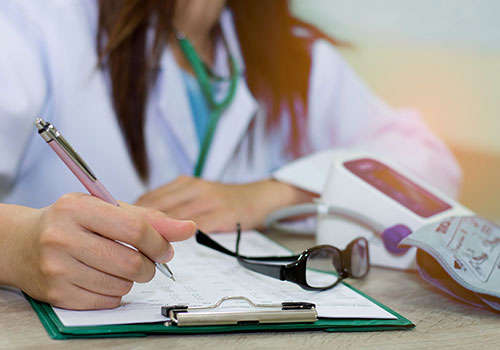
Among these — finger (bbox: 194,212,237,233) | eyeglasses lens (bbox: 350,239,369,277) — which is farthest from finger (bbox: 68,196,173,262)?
finger (bbox: 194,212,237,233)

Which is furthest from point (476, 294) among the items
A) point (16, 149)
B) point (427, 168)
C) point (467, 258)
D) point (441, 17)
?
point (441, 17)

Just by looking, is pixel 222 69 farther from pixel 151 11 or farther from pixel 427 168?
pixel 427 168

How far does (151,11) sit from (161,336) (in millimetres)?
703

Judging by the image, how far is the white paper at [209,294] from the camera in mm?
433

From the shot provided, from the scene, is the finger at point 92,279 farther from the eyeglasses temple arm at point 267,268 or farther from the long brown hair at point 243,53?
the long brown hair at point 243,53

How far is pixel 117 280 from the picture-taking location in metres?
0.44

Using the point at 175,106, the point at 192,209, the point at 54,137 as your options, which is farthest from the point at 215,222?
the point at 54,137

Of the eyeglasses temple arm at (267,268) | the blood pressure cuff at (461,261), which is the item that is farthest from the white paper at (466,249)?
the eyeglasses temple arm at (267,268)

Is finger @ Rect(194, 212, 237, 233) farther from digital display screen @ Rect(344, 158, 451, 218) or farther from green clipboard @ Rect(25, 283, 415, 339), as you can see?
green clipboard @ Rect(25, 283, 415, 339)

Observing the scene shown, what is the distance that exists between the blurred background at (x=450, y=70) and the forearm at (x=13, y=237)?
881mm

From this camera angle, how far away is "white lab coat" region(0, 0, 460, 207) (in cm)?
86

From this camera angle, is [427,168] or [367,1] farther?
→ [367,1]

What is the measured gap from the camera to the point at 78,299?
17.1 inches

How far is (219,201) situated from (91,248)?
0.41 meters
